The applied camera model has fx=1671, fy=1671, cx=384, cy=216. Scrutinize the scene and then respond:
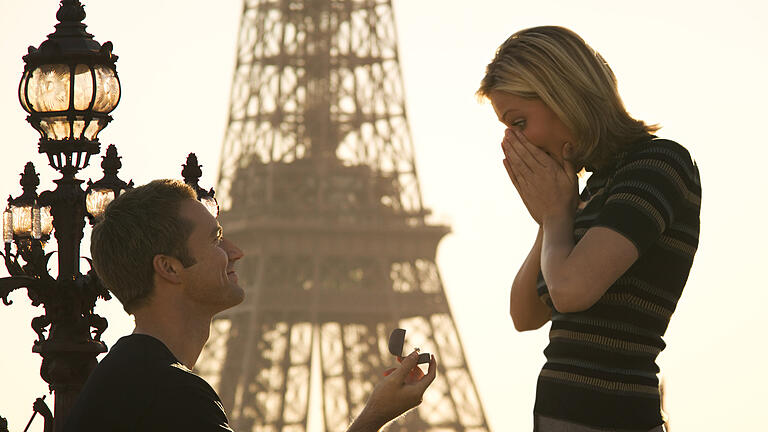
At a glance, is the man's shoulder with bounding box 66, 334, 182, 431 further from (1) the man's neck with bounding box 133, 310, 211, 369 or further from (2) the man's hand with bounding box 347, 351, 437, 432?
(2) the man's hand with bounding box 347, 351, 437, 432

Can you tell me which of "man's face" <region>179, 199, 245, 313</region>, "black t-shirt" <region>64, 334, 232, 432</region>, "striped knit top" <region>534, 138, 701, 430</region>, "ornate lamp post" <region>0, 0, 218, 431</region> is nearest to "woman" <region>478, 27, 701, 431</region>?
"striped knit top" <region>534, 138, 701, 430</region>

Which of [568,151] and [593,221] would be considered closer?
[593,221]

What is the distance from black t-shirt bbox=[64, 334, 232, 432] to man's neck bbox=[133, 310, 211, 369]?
0.81ft

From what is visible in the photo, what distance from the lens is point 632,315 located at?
494 centimetres

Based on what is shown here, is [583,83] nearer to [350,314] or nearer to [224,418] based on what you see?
[224,418]

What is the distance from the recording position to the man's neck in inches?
193

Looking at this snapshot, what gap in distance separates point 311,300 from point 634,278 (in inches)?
1913

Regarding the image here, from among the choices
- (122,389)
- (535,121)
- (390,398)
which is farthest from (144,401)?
(535,121)

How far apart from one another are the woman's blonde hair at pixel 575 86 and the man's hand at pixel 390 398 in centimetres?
85

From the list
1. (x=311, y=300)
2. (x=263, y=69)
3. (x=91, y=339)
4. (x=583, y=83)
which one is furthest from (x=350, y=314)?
(x=583, y=83)

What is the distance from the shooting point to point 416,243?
5128cm

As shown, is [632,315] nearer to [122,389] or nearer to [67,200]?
[122,389]

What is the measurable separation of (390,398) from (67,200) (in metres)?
6.20

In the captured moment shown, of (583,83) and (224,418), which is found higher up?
(583,83)
